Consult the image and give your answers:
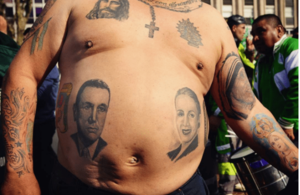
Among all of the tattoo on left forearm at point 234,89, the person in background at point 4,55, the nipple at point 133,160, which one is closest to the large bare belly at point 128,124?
the nipple at point 133,160

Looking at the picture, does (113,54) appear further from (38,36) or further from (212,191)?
(212,191)

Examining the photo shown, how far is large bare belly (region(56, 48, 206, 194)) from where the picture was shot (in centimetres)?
167

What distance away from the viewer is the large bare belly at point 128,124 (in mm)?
1675

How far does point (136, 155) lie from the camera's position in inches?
67.5

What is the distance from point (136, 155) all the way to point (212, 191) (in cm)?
372

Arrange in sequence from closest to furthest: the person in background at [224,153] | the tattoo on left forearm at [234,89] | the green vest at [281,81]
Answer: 1. the tattoo on left forearm at [234,89]
2. the green vest at [281,81]
3. the person in background at [224,153]

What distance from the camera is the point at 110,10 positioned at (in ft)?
6.12

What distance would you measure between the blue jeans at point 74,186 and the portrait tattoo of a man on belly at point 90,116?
0.15m

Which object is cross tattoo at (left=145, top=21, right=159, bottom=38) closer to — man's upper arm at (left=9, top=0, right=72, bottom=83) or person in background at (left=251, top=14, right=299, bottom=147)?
man's upper arm at (left=9, top=0, right=72, bottom=83)

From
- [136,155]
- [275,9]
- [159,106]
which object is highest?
[159,106]

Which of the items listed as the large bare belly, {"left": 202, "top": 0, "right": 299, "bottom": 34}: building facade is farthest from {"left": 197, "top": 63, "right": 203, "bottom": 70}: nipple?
{"left": 202, "top": 0, "right": 299, "bottom": 34}: building facade

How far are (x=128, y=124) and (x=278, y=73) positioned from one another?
3088 mm

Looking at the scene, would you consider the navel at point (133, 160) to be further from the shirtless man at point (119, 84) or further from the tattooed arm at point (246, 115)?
the tattooed arm at point (246, 115)

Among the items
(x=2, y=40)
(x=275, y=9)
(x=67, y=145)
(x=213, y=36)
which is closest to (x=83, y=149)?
(x=67, y=145)
